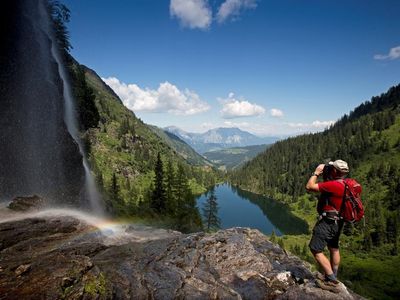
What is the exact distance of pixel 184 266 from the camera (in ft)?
49.7

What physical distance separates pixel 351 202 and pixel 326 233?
152cm

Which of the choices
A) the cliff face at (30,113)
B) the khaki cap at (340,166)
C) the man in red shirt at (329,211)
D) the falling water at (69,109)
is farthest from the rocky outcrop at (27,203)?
the khaki cap at (340,166)

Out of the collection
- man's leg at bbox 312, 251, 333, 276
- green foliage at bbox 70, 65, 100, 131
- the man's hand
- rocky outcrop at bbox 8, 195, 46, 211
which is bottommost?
man's leg at bbox 312, 251, 333, 276

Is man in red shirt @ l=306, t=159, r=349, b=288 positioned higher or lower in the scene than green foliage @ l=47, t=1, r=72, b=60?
lower

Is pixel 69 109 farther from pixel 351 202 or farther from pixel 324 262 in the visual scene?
pixel 351 202

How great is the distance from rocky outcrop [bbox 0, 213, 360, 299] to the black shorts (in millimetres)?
1922

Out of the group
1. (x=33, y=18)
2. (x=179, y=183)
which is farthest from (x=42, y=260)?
(x=179, y=183)

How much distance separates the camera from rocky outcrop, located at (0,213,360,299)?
1094 cm

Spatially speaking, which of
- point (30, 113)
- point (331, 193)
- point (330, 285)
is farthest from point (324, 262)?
point (30, 113)

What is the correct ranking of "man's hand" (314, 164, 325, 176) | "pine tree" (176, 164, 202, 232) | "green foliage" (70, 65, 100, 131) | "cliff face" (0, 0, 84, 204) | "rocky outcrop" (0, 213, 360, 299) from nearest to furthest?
1. "rocky outcrop" (0, 213, 360, 299)
2. "man's hand" (314, 164, 325, 176)
3. "cliff face" (0, 0, 84, 204)
4. "green foliage" (70, 65, 100, 131)
5. "pine tree" (176, 164, 202, 232)

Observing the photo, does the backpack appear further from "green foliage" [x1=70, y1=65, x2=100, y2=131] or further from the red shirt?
"green foliage" [x1=70, y1=65, x2=100, y2=131]

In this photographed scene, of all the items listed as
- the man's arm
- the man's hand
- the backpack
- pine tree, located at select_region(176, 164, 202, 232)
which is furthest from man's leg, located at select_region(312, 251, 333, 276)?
pine tree, located at select_region(176, 164, 202, 232)

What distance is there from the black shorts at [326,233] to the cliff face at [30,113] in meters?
22.5

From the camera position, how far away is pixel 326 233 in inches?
448
